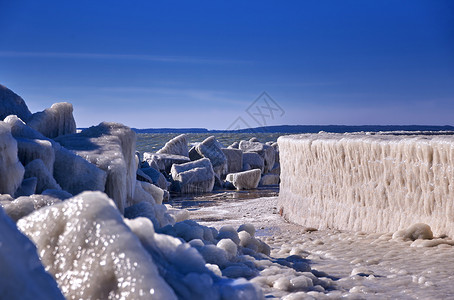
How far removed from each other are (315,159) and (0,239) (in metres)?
5.22

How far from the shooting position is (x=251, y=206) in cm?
916

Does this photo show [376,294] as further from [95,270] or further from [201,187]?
[201,187]

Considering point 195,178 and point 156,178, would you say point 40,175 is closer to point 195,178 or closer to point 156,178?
point 156,178

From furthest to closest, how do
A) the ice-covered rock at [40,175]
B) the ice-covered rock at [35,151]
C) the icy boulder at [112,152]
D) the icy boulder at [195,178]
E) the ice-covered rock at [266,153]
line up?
1. the ice-covered rock at [266,153]
2. the icy boulder at [195,178]
3. the icy boulder at [112,152]
4. the ice-covered rock at [35,151]
5. the ice-covered rock at [40,175]

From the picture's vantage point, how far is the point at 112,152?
167 inches

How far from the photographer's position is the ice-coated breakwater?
4.56 metres

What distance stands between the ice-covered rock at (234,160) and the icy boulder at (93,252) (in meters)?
14.8

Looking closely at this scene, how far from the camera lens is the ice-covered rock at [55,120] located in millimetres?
4668

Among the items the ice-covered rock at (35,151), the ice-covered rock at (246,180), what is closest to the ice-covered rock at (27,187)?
the ice-covered rock at (35,151)

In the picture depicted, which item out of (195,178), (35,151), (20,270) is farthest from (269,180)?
(20,270)

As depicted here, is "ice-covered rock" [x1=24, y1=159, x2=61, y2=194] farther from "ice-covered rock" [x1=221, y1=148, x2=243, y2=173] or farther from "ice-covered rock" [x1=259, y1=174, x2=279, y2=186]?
"ice-covered rock" [x1=221, y1=148, x2=243, y2=173]

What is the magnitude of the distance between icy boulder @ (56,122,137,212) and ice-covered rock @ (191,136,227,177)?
10649 mm

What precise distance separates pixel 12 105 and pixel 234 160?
40.1 ft

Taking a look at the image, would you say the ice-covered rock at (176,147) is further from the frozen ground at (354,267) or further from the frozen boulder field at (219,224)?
the frozen ground at (354,267)
